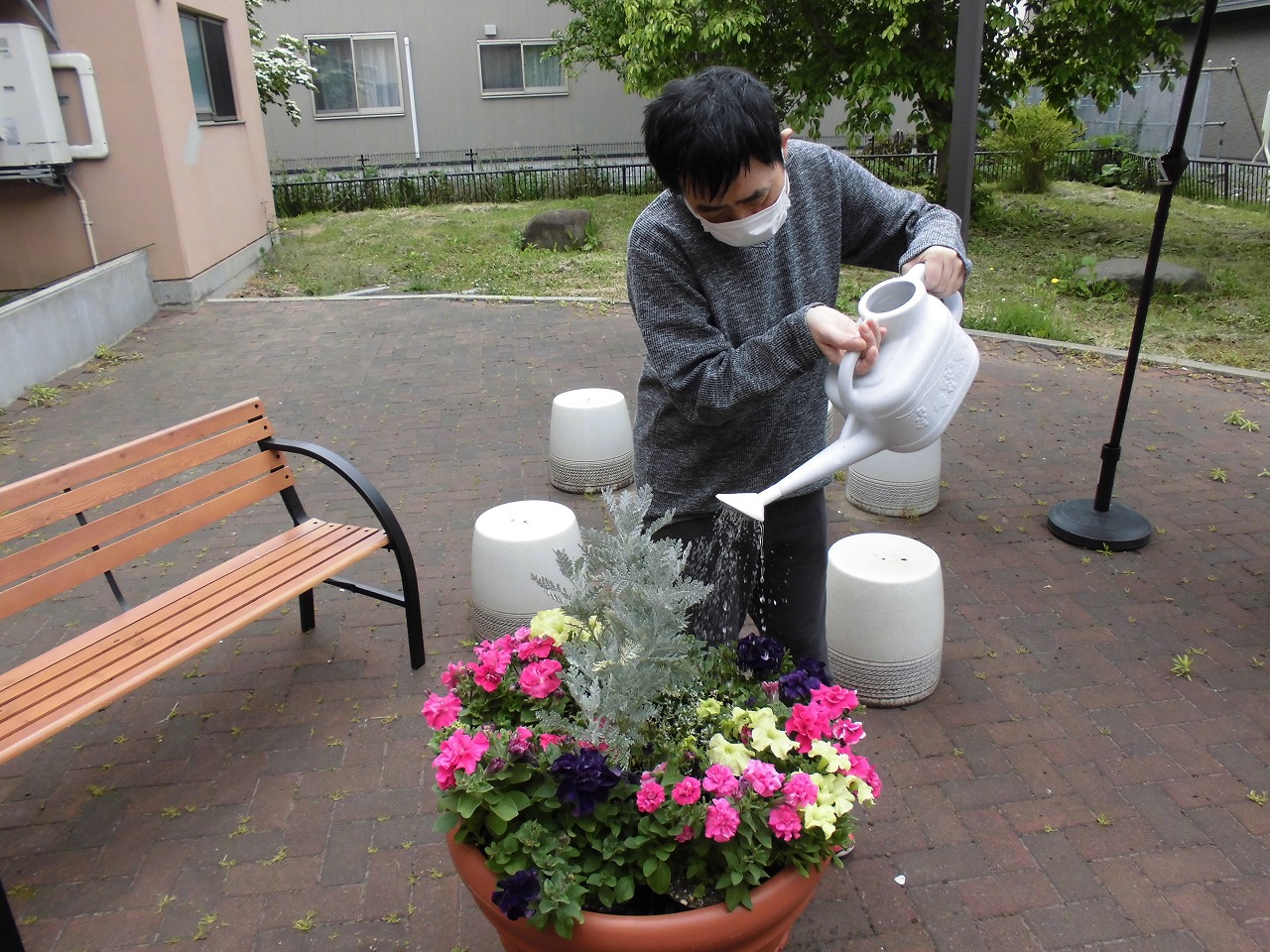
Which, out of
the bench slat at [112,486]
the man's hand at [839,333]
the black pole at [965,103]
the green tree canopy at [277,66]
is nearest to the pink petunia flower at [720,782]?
the man's hand at [839,333]

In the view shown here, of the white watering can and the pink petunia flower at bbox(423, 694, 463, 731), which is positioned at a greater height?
the white watering can

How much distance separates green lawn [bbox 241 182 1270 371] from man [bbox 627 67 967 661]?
6.07 meters

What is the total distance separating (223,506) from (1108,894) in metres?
2.96

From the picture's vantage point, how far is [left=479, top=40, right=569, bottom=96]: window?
734 inches

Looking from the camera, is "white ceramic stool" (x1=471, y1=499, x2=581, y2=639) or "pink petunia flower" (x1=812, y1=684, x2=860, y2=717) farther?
"white ceramic stool" (x1=471, y1=499, x2=581, y2=639)

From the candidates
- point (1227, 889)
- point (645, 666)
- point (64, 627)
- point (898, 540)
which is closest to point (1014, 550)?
point (898, 540)

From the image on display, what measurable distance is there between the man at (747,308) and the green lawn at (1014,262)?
6072 mm

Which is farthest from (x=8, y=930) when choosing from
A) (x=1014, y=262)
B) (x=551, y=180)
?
(x=551, y=180)

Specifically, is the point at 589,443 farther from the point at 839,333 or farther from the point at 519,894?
the point at 519,894

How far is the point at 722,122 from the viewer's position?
1576mm

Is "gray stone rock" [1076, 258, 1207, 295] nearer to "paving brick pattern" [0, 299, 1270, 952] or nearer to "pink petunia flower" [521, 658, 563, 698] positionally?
"paving brick pattern" [0, 299, 1270, 952]

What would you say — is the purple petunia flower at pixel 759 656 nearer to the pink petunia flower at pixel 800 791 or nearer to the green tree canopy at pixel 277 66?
the pink petunia flower at pixel 800 791

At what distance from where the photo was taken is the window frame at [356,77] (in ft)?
59.2

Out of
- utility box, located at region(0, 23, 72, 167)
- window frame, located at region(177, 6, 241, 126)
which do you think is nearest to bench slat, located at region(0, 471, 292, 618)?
utility box, located at region(0, 23, 72, 167)
